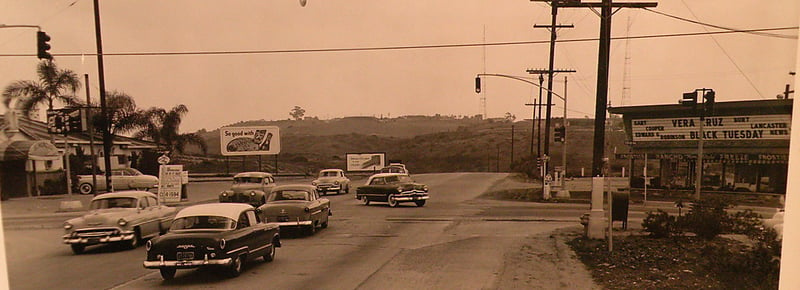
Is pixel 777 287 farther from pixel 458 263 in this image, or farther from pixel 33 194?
pixel 33 194

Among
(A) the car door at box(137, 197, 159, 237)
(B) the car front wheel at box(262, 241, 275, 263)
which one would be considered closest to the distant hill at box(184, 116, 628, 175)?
(A) the car door at box(137, 197, 159, 237)

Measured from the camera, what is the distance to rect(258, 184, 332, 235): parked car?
444cm

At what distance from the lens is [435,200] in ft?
16.3

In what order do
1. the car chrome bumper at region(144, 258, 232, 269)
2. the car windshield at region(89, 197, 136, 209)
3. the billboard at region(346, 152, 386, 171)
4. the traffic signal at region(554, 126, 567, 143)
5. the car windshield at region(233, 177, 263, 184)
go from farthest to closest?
the traffic signal at region(554, 126, 567, 143) → the car windshield at region(233, 177, 263, 184) → the billboard at region(346, 152, 386, 171) → the car windshield at region(89, 197, 136, 209) → the car chrome bumper at region(144, 258, 232, 269)

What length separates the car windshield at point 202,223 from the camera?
3818 mm

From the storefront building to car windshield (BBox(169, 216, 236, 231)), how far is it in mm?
3668

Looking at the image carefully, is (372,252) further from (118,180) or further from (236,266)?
(118,180)

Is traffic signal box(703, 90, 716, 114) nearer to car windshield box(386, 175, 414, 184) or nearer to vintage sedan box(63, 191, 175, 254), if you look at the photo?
car windshield box(386, 175, 414, 184)

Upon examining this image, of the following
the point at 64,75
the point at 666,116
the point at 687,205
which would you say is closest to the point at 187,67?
the point at 64,75

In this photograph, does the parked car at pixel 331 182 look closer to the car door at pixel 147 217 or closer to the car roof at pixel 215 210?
the car roof at pixel 215 210

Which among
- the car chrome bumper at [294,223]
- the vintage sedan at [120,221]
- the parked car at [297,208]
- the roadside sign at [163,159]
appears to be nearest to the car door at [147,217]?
the vintage sedan at [120,221]

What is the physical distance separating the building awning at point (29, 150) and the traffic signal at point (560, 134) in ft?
14.4

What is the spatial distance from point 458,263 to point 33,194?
3.46 meters

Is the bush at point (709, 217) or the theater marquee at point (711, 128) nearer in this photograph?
the theater marquee at point (711, 128)
